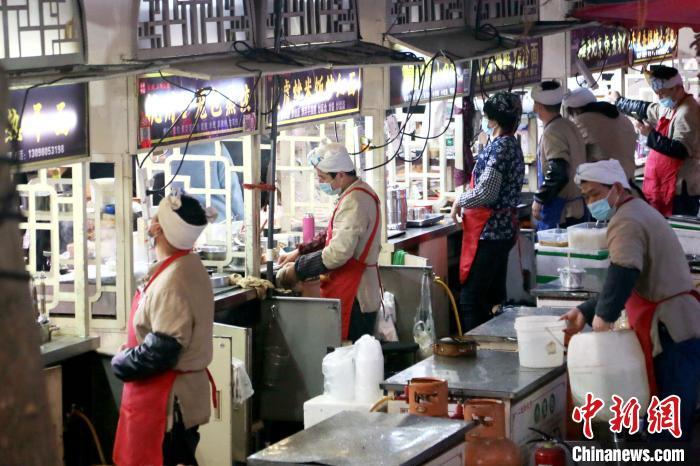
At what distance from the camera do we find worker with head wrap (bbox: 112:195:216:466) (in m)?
A: 5.71

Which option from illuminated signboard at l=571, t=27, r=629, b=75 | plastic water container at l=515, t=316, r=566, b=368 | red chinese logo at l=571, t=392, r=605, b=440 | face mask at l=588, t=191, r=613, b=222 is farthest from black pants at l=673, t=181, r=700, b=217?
red chinese logo at l=571, t=392, r=605, b=440

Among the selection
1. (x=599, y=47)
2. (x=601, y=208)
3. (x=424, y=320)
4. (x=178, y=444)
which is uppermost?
(x=599, y=47)

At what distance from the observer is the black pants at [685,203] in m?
11.9

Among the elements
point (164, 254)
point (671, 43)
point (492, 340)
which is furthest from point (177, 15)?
point (671, 43)

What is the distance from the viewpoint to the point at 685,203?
39.1 ft

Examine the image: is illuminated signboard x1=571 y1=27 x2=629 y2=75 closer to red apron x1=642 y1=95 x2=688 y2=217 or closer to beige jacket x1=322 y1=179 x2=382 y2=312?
red apron x1=642 y1=95 x2=688 y2=217

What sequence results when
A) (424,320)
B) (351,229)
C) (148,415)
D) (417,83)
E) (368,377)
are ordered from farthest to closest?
(417,83) → (424,320) → (351,229) → (368,377) → (148,415)

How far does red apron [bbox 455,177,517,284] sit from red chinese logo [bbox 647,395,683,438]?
3.56m

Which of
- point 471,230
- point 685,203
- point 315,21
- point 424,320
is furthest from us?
point 685,203

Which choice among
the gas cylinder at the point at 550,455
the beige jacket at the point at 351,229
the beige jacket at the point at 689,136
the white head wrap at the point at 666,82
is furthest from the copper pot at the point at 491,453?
the white head wrap at the point at 666,82

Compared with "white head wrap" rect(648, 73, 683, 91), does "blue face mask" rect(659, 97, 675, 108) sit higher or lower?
lower

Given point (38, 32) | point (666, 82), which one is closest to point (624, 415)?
point (38, 32)

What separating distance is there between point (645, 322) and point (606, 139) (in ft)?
16.5

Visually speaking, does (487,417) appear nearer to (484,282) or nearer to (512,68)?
(484,282)
